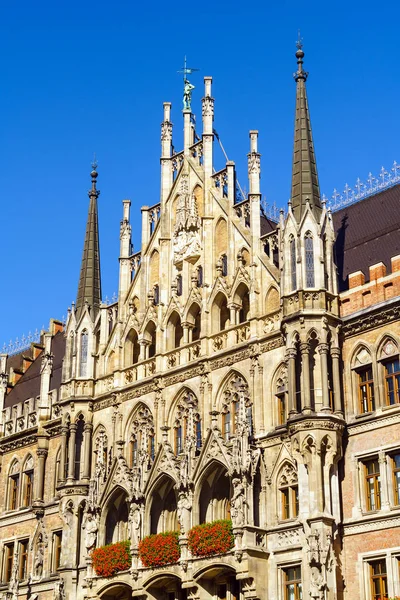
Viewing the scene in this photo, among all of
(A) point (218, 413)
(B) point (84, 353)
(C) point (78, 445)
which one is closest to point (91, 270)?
(B) point (84, 353)

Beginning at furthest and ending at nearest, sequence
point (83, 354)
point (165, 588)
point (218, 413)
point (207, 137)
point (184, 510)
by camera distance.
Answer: point (83, 354) < point (207, 137) < point (218, 413) < point (165, 588) < point (184, 510)

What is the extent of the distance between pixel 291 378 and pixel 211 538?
5.63 metres

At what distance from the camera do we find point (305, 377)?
34312 millimetres

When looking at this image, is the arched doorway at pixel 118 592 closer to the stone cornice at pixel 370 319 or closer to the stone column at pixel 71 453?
the stone column at pixel 71 453

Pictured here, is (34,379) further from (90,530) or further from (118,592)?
(118,592)

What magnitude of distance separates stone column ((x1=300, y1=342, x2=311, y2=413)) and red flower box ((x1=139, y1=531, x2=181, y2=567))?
20.8ft

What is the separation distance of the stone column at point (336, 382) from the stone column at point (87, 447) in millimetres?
11665

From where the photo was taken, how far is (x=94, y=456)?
41938 millimetres

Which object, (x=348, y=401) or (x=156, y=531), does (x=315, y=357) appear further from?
(x=156, y=531)

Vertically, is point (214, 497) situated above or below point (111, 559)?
above

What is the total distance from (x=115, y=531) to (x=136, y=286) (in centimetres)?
965

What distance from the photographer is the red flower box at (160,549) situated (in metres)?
35.8

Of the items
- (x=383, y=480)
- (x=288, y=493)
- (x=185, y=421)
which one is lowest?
(x=383, y=480)

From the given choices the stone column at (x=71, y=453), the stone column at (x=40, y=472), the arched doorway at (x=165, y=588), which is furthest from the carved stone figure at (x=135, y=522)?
the stone column at (x=40, y=472)
